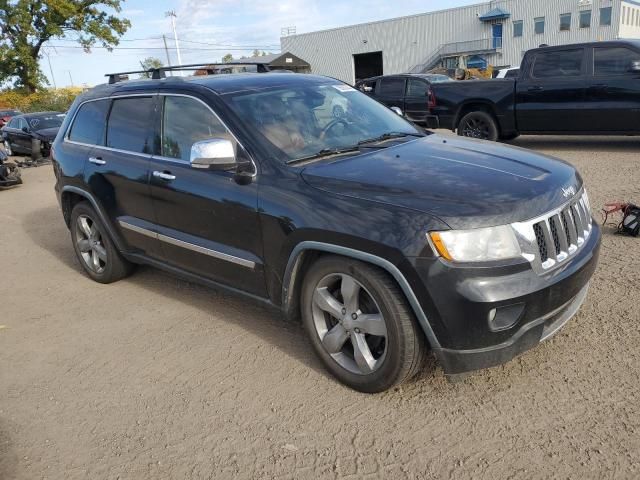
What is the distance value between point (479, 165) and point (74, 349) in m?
3.13

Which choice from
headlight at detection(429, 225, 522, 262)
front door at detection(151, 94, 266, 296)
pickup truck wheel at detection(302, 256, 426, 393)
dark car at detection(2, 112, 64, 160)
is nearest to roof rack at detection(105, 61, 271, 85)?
front door at detection(151, 94, 266, 296)

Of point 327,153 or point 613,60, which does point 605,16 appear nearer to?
point 613,60

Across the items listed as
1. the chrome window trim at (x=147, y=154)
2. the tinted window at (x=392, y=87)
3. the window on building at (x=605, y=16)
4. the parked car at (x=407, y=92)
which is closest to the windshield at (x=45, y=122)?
the parked car at (x=407, y=92)

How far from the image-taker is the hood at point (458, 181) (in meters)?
2.66

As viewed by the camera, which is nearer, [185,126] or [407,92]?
[185,126]

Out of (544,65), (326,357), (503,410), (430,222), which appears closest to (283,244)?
(326,357)

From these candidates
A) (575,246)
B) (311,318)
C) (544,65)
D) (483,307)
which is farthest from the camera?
(544,65)

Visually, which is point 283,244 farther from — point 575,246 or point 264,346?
point 575,246

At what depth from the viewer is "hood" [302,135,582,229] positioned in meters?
2.66

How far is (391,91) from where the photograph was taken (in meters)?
14.7

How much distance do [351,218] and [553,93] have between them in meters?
8.60

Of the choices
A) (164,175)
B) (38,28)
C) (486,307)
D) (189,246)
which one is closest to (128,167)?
(164,175)

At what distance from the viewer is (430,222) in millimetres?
2615

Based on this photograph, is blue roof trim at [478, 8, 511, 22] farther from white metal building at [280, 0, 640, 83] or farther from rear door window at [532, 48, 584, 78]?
rear door window at [532, 48, 584, 78]
